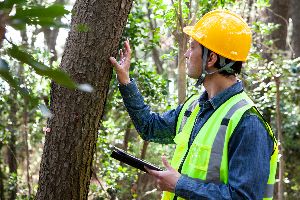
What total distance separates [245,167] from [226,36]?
743 mm

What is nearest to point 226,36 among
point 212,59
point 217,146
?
point 212,59

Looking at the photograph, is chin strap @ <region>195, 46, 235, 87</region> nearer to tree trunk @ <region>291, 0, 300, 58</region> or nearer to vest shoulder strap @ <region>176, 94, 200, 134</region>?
vest shoulder strap @ <region>176, 94, 200, 134</region>

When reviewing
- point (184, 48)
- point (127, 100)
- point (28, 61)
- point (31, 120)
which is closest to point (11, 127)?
point (31, 120)

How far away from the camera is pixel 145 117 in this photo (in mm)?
3020

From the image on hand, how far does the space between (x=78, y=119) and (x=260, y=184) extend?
1011mm

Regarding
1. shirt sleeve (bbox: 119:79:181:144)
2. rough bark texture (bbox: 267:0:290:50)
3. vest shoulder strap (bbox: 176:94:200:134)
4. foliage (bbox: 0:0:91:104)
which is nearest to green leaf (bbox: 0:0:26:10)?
foliage (bbox: 0:0:91:104)

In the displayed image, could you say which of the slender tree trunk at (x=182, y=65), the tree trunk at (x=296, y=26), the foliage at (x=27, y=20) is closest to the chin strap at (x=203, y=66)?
the foliage at (x=27, y=20)

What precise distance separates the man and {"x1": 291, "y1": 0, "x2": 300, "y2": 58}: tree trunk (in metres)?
8.04

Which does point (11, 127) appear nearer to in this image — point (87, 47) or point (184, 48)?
point (184, 48)

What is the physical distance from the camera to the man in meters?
2.17

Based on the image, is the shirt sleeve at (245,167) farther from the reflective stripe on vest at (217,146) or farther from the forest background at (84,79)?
the forest background at (84,79)

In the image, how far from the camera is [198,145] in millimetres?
2342

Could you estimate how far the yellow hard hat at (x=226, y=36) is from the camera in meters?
2.52

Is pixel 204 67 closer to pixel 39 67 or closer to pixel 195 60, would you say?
pixel 195 60
